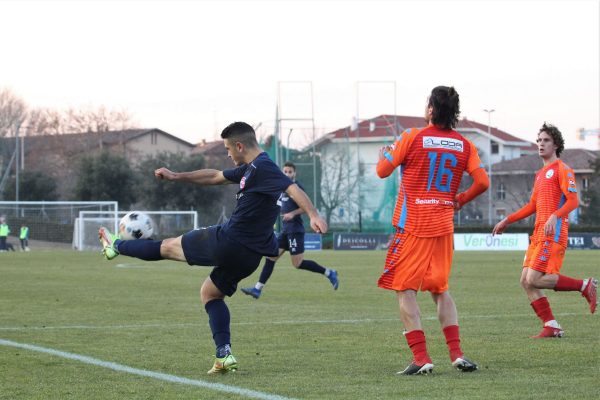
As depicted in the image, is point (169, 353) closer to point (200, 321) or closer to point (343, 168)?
point (200, 321)

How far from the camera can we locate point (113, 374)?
25.1ft

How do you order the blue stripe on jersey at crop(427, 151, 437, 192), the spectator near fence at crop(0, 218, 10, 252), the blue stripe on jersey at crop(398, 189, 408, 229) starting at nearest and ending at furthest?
the blue stripe on jersey at crop(427, 151, 437, 192) < the blue stripe on jersey at crop(398, 189, 408, 229) < the spectator near fence at crop(0, 218, 10, 252)

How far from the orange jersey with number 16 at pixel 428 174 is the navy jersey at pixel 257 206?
0.83 metres

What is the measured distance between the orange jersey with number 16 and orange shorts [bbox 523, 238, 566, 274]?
2.99m

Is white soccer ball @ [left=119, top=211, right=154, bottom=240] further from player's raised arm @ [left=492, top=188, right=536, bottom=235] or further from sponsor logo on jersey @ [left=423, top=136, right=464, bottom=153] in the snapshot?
player's raised arm @ [left=492, top=188, right=536, bottom=235]

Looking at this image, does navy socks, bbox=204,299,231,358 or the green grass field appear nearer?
the green grass field

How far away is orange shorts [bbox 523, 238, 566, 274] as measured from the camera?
34.7 feet

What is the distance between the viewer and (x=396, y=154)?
7766 mm

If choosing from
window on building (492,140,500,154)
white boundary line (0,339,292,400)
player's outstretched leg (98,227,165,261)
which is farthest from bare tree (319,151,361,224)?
window on building (492,140,500,154)

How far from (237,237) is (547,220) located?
392 cm

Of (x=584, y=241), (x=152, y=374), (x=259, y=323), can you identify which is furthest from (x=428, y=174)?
(x=584, y=241)

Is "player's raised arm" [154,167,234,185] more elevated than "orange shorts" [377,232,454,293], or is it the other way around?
"player's raised arm" [154,167,234,185]

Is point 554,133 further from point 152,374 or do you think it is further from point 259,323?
point 152,374

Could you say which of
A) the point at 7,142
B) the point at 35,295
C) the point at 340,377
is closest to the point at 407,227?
the point at 340,377
